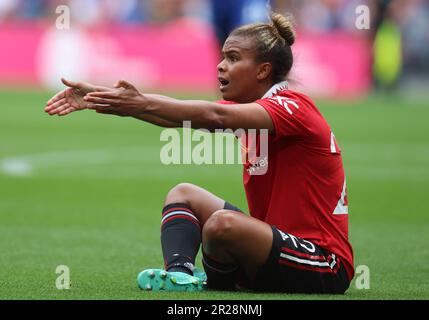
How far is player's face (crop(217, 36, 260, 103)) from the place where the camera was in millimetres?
6062

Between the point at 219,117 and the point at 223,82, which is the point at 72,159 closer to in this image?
the point at 223,82

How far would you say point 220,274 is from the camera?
19.5 ft

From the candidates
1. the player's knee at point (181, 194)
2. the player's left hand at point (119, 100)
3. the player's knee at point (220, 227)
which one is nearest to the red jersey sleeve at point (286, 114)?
the player's knee at point (220, 227)

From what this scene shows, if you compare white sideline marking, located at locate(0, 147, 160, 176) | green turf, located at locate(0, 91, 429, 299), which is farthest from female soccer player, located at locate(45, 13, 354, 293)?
white sideline marking, located at locate(0, 147, 160, 176)

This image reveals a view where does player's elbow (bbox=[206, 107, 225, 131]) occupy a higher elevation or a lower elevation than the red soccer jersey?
higher

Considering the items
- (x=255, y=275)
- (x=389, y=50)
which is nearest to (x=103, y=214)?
(x=255, y=275)

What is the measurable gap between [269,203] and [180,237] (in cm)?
57

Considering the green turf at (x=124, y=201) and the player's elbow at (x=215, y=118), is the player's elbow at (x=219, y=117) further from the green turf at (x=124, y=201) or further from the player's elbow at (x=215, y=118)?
the green turf at (x=124, y=201)

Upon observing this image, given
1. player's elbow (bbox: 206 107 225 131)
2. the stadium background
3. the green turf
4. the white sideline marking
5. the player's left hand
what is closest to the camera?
the player's left hand

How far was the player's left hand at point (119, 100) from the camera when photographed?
209 inches

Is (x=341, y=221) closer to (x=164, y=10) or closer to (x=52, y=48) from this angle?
(x=52, y=48)

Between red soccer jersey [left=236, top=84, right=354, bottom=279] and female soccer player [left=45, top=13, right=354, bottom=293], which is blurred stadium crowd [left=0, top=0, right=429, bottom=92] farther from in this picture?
red soccer jersey [left=236, top=84, right=354, bottom=279]

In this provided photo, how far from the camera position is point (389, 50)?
26.9m

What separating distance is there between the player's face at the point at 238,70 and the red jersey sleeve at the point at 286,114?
0.27 metres
